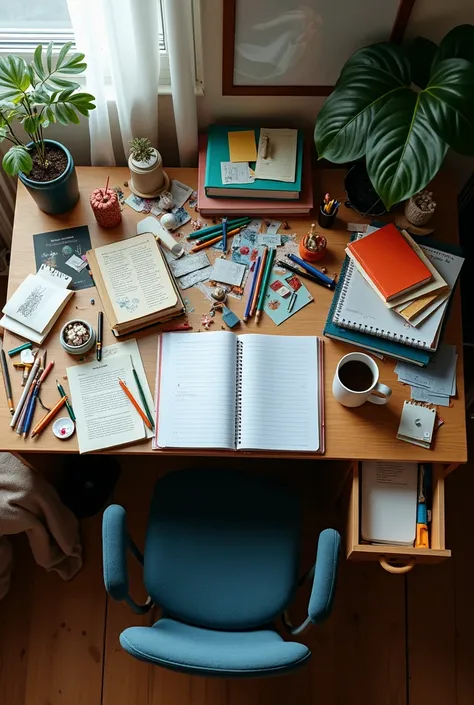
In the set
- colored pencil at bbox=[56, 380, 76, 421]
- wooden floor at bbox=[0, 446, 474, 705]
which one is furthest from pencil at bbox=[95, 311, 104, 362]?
wooden floor at bbox=[0, 446, 474, 705]

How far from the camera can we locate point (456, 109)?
120cm

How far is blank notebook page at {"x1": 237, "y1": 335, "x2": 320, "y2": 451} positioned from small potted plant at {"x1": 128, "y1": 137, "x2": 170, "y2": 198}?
1.49 ft

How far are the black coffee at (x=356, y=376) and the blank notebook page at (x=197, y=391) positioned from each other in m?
0.25

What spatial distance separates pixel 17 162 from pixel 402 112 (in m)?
0.82

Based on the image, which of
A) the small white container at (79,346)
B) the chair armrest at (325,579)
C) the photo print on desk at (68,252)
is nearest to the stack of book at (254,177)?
the photo print on desk at (68,252)

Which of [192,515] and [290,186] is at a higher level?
[290,186]

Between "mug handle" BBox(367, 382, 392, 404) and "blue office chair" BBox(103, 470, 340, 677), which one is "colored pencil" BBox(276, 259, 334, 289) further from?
"blue office chair" BBox(103, 470, 340, 677)

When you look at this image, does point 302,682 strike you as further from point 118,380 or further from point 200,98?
point 200,98

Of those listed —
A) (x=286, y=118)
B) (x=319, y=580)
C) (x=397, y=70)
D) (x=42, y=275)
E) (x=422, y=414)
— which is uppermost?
(x=397, y=70)

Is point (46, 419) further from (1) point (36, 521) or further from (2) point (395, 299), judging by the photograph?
(2) point (395, 299)

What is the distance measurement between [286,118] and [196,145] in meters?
0.25

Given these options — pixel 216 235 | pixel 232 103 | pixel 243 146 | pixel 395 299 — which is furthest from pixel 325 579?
pixel 232 103

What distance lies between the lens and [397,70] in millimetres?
1328

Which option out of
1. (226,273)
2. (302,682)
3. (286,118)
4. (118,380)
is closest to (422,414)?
(226,273)
